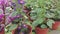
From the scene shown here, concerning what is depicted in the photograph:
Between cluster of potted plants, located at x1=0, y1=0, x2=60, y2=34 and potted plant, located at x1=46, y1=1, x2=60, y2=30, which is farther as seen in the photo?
potted plant, located at x1=46, y1=1, x2=60, y2=30

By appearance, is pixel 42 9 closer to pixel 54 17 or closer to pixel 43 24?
pixel 43 24

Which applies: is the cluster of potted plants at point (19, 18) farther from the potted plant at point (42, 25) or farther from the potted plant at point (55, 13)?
the potted plant at point (55, 13)

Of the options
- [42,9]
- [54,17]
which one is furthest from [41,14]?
[54,17]

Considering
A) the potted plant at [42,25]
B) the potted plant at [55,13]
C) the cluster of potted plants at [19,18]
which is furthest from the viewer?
the potted plant at [55,13]

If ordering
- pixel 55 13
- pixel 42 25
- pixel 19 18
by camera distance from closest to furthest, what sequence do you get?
1. pixel 19 18
2. pixel 42 25
3. pixel 55 13

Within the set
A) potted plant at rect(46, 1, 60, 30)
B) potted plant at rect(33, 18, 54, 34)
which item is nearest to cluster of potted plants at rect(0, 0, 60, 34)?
potted plant at rect(33, 18, 54, 34)

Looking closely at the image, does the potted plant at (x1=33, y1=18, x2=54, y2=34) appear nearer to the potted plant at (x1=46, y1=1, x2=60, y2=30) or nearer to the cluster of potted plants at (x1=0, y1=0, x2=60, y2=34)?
the cluster of potted plants at (x1=0, y1=0, x2=60, y2=34)

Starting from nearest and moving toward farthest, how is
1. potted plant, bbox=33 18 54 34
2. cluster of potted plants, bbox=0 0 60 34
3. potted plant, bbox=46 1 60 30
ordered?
cluster of potted plants, bbox=0 0 60 34 < potted plant, bbox=33 18 54 34 < potted plant, bbox=46 1 60 30

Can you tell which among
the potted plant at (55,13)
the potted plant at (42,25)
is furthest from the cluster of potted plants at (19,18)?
the potted plant at (55,13)

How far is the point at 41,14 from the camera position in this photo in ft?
8.41

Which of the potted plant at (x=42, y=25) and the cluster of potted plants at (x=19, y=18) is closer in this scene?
the cluster of potted plants at (x=19, y=18)

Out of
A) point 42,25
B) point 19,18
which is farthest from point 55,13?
point 19,18

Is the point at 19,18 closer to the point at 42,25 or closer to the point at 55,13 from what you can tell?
the point at 42,25

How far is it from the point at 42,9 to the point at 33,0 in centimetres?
59
